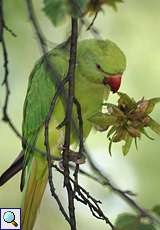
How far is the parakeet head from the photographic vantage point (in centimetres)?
68

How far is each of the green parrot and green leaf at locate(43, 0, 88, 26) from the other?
0.16 m

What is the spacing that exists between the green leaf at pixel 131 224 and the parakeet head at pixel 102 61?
181mm

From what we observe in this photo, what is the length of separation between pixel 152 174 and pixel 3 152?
0.75ft

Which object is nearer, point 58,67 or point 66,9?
point 66,9

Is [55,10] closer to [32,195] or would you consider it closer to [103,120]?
[103,120]

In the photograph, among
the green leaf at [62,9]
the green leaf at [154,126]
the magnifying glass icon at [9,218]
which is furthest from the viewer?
the magnifying glass icon at [9,218]

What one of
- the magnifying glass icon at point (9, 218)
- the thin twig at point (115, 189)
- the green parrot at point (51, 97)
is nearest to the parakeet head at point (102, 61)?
the green parrot at point (51, 97)

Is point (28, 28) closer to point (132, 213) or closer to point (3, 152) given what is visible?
point (3, 152)

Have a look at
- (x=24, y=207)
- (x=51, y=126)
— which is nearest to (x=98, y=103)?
(x=51, y=126)

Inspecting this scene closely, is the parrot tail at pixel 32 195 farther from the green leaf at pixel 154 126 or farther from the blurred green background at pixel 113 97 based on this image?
the green leaf at pixel 154 126

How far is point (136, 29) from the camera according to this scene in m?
0.76

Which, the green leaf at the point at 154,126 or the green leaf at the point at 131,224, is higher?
the green leaf at the point at 154,126

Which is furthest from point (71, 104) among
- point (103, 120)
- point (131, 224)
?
point (131, 224)

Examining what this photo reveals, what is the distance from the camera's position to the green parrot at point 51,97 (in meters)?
0.67
